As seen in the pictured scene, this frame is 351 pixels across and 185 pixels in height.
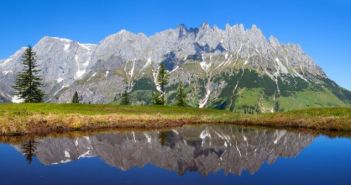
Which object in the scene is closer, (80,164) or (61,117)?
(80,164)

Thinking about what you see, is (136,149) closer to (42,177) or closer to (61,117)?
(42,177)

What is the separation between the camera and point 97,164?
28.6 meters

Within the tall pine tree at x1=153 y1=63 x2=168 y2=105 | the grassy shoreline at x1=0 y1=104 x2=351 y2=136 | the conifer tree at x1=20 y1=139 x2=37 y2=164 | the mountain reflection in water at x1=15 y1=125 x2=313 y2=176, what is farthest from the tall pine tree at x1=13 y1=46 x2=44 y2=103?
the conifer tree at x1=20 y1=139 x2=37 y2=164

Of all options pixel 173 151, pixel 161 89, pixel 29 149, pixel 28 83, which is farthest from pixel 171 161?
pixel 161 89

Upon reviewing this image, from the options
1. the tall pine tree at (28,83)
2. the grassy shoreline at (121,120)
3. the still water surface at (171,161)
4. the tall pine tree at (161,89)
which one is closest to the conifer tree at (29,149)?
the still water surface at (171,161)

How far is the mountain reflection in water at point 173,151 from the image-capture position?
28594 mm

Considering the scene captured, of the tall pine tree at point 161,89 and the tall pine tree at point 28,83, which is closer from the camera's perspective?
the tall pine tree at point 28,83

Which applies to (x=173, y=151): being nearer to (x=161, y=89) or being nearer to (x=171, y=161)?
(x=171, y=161)

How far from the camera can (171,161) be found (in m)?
29.9

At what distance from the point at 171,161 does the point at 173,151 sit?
5.25 meters

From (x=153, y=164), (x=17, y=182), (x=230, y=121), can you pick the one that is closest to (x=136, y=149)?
(x=153, y=164)

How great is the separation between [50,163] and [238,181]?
1340 centimetres

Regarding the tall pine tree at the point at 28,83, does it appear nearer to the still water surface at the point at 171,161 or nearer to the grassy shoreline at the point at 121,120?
the grassy shoreline at the point at 121,120

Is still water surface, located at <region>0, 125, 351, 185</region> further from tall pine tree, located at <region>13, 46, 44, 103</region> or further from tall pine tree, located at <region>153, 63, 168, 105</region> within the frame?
tall pine tree, located at <region>153, 63, 168, 105</region>
